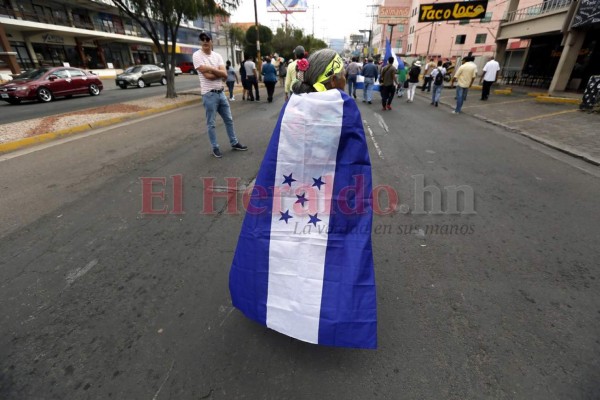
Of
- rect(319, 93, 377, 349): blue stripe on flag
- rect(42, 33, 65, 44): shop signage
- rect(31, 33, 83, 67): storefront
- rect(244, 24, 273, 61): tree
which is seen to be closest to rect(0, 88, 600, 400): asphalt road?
rect(319, 93, 377, 349): blue stripe on flag

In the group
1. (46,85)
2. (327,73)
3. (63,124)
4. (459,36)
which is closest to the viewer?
(327,73)

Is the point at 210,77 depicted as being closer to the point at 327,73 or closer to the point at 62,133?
the point at 327,73

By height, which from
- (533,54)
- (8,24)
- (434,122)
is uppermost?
(8,24)

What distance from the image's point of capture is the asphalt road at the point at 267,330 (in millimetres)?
1719

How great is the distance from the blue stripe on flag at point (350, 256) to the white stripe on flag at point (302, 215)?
0.16 ft

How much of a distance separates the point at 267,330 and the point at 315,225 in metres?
0.87

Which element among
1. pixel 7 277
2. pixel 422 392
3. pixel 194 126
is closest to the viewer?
pixel 422 392

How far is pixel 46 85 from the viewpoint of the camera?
1365cm

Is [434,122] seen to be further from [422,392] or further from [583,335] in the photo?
[422,392]

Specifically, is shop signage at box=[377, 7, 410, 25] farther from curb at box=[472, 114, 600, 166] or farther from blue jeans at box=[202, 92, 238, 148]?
blue jeans at box=[202, 92, 238, 148]

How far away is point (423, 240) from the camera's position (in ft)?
10.3

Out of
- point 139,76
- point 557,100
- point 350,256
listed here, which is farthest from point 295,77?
point 139,76

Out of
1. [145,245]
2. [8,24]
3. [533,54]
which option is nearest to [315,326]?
[145,245]

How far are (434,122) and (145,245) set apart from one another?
8977 millimetres
